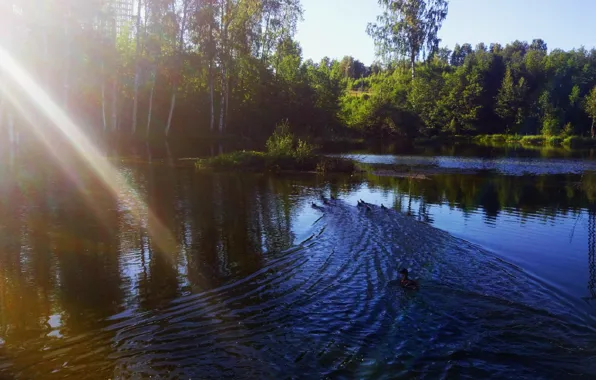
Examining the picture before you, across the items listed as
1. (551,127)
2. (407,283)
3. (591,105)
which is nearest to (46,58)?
(407,283)

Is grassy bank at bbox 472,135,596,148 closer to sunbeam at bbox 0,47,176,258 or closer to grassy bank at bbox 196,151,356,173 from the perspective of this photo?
grassy bank at bbox 196,151,356,173

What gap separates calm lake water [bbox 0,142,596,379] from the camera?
6.84 meters

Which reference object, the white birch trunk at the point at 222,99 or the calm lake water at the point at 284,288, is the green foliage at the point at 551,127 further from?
the calm lake water at the point at 284,288

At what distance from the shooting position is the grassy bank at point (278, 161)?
96.5 feet

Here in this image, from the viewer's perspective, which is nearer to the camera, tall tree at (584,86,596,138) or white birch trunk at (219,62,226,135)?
white birch trunk at (219,62,226,135)

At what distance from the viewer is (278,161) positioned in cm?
2998

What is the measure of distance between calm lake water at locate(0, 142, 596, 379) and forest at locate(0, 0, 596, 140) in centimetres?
1880

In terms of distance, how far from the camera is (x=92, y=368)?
20.7 feet

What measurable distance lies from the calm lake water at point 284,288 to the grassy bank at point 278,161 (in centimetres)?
932

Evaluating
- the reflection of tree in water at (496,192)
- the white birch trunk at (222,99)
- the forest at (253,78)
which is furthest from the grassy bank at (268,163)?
the white birch trunk at (222,99)

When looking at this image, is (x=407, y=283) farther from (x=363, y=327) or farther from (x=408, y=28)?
(x=408, y=28)

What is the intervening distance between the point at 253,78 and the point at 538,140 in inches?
1919

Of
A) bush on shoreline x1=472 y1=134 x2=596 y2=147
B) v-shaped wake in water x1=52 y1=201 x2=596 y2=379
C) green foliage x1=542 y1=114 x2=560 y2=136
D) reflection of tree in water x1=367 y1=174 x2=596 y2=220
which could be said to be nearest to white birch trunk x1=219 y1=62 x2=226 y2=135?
reflection of tree in water x1=367 y1=174 x2=596 y2=220

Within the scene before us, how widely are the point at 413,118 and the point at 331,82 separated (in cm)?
1629
